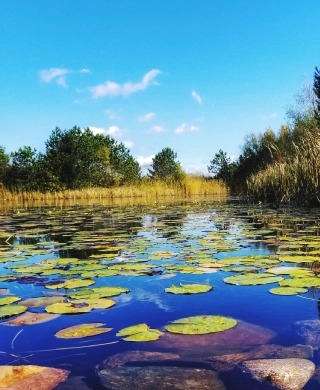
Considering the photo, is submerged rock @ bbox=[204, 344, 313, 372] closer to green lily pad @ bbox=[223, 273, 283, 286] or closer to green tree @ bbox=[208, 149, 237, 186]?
green lily pad @ bbox=[223, 273, 283, 286]

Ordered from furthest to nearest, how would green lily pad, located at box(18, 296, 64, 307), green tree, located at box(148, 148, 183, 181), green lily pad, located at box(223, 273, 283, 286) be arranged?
1. green tree, located at box(148, 148, 183, 181)
2. green lily pad, located at box(223, 273, 283, 286)
3. green lily pad, located at box(18, 296, 64, 307)

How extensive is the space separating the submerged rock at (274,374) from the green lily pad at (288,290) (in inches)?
32.0

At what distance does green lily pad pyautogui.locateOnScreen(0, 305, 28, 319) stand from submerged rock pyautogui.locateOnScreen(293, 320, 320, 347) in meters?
1.30

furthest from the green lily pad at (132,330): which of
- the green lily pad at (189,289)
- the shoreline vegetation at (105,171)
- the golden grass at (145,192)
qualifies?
the golden grass at (145,192)

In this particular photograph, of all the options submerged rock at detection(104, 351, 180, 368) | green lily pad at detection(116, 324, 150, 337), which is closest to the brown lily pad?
green lily pad at detection(116, 324, 150, 337)

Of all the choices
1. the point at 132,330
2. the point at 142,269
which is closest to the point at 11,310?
the point at 132,330

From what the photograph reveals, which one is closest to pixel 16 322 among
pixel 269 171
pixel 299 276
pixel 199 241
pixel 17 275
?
pixel 17 275

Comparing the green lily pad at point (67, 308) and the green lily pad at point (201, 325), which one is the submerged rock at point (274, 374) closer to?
the green lily pad at point (201, 325)

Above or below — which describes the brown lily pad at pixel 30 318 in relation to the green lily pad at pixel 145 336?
below

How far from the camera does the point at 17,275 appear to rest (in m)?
2.72

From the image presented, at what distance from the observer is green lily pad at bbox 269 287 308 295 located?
2008mm

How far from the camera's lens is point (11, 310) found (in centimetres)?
188

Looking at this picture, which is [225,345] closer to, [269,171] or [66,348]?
[66,348]

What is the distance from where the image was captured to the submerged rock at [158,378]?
1.12 metres
